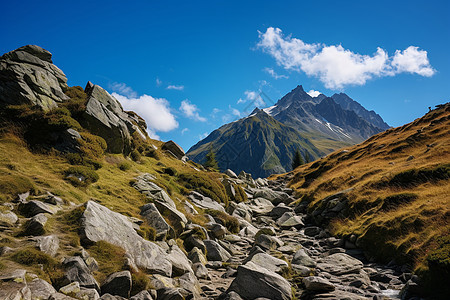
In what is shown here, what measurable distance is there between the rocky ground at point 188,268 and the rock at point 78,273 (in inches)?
Result: 1.2

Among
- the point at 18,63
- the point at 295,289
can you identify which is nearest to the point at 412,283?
the point at 295,289

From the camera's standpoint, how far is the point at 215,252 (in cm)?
1619

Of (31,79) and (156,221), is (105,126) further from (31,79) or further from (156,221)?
(156,221)

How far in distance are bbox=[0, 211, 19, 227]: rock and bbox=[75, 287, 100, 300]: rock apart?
4.35 m

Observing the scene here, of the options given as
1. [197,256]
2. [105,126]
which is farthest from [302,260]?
[105,126]

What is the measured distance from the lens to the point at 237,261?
51.5 ft

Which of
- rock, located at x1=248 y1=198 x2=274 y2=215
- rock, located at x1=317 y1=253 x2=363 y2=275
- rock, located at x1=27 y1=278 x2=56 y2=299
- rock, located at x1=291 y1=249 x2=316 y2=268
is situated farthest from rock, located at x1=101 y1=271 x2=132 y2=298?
rock, located at x1=248 y1=198 x2=274 y2=215

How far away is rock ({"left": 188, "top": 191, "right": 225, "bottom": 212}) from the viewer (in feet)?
83.0

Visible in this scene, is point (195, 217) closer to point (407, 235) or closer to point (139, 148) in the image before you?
point (407, 235)

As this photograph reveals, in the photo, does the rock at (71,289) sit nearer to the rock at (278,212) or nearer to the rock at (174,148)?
the rock at (278,212)

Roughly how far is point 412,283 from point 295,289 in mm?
4861

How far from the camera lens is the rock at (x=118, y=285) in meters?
8.50

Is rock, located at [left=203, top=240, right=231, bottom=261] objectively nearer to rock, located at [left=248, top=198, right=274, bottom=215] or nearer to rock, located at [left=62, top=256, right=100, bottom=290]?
rock, located at [left=62, top=256, right=100, bottom=290]

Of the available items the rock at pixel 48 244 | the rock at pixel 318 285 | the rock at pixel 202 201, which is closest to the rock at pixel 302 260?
the rock at pixel 318 285
